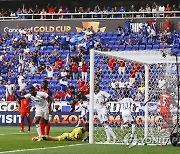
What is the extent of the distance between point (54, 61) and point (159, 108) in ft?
72.3

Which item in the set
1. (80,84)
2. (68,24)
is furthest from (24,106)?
(68,24)

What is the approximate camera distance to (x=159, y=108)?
76.1ft

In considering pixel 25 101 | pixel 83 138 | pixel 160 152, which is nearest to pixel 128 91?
pixel 25 101

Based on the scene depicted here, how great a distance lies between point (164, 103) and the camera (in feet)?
73.3

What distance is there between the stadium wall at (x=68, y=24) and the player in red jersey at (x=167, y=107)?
908 inches

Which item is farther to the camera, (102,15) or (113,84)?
(102,15)

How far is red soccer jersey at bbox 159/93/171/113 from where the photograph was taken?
22.1 metres

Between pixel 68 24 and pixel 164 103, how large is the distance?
2657cm

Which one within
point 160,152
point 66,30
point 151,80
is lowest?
point 160,152

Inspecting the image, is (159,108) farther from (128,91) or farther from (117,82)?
(117,82)

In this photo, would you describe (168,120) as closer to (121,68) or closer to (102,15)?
(121,68)

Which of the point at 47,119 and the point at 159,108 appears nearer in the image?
the point at 159,108

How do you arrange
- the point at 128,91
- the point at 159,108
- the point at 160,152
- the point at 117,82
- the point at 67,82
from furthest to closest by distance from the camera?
the point at 67,82 → the point at 117,82 → the point at 128,91 → the point at 159,108 → the point at 160,152

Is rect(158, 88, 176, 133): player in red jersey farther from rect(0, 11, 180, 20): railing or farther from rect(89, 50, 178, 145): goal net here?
rect(0, 11, 180, 20): railing
